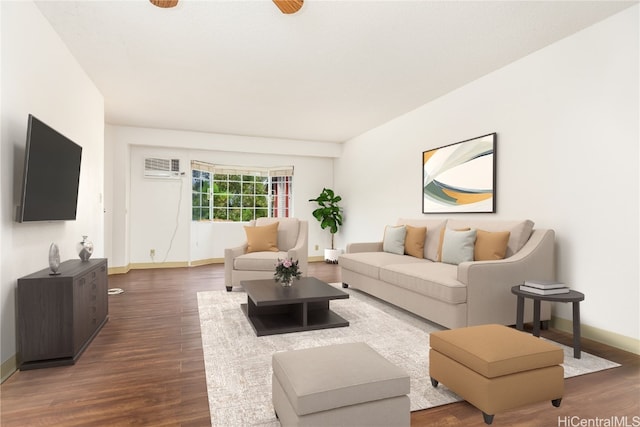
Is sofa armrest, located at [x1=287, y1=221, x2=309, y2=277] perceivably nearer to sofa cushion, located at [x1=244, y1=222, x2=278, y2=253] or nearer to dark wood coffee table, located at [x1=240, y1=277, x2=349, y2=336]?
sofa cushion, located at [x1=244, y1=222, x2=278, y2=253]

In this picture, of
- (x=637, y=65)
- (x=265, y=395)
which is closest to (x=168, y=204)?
(x=265, y=395)

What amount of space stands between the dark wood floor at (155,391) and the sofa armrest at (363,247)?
2394 millimetres

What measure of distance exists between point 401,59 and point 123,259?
5.57m

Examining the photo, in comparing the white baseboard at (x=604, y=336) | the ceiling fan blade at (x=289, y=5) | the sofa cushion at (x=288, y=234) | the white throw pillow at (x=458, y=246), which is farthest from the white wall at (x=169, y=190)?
the white baseboard at (x=604, y=336)

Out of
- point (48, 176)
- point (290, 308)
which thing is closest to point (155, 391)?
point (290, 308)

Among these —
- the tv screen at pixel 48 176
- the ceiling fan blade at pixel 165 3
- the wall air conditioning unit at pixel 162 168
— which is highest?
the ceiling fan blade at pixel 165 3

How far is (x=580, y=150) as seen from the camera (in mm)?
3141

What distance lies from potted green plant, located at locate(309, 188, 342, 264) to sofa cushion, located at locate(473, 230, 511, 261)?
166 inches

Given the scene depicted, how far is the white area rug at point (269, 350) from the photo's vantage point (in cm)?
198

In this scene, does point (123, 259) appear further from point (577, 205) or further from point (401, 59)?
point (577, 205)

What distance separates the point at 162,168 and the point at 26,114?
4468mm

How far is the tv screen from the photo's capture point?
2.47 meters

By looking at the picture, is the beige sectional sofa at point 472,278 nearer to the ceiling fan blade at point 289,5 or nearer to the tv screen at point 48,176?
the ceiling fan blade at point 289,5

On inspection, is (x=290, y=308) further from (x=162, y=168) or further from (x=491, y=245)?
(x=162, y=168)
